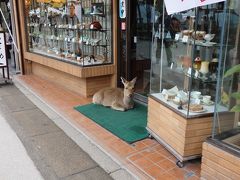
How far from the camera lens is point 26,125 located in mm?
4426

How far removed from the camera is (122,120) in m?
4.49

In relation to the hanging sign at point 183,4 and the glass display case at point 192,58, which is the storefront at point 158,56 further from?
the hanging sign at point 183,4

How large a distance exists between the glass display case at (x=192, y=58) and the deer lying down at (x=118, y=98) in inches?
40.1

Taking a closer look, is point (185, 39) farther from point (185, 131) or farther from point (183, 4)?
point (185, 131)

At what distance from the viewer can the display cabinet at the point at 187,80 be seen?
Answer: 296 centimetres

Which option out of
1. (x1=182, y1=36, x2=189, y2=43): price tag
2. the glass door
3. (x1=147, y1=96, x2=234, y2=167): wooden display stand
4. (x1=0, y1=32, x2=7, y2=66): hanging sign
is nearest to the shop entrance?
the glass door

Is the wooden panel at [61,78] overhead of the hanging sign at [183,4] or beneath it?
beneath

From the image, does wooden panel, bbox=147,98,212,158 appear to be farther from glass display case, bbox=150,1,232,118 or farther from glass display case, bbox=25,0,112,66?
glass display case, bbox=25,0,112,66

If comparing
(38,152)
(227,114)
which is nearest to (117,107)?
(38,152)

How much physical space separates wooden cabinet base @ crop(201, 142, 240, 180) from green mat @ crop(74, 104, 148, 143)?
4.43 ft

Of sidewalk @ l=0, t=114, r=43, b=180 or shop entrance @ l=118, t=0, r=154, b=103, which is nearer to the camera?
sidewalk @ l=0, t=114, r=43, b=180

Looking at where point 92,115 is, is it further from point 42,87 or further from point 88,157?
point 42,87

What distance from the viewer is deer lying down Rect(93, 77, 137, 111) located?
4746mm

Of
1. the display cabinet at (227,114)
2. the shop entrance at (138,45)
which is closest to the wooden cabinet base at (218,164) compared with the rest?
the display cabinet at (227,114)
